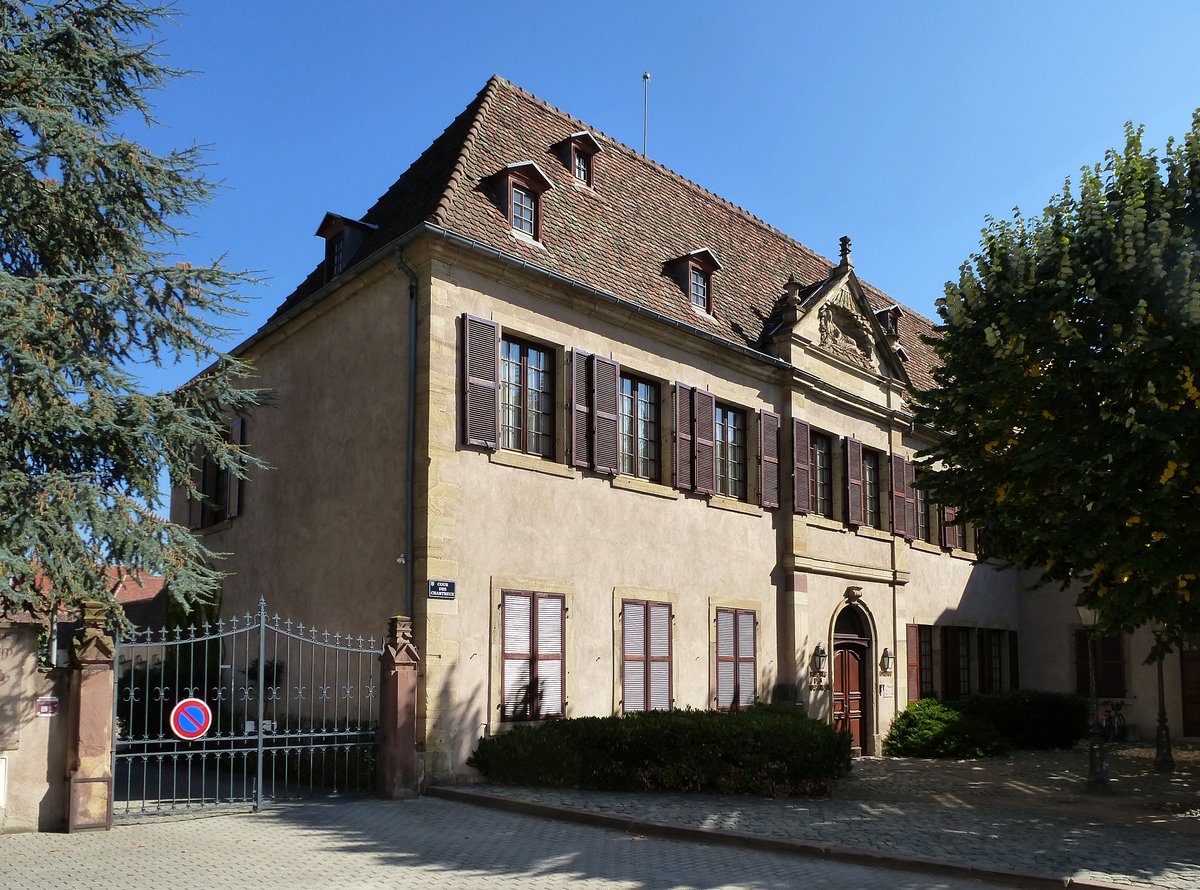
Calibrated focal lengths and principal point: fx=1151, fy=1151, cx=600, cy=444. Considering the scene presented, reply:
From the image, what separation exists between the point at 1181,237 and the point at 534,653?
915cm

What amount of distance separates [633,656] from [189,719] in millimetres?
6779

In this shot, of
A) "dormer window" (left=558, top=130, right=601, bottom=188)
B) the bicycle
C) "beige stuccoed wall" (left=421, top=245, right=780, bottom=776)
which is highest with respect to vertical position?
"dormer window" (left=558, top=130, right=601, bottom=188)

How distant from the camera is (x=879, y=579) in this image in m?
22.5

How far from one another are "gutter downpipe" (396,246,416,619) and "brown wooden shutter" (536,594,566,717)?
1.91 m

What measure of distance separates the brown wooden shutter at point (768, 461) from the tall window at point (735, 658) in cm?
203

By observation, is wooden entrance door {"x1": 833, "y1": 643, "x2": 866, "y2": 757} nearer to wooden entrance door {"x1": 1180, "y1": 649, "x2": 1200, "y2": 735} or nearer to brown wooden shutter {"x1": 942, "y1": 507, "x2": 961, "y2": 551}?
brown wooden shutter {"x1": 942, "y1": 507, "x2": 961, "y2": 551}

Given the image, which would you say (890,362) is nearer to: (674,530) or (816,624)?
(816,624)

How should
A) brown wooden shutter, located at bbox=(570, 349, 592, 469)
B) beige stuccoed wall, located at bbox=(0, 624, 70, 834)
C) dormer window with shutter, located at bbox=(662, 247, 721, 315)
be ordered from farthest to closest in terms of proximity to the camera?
1. dormer window with shutter, located at bbox=(662, 247, 721, 315)
2. brown wooden shutter, located at bbox=(570, 349, 592, 469)
3. beige stuccoed wall, located at bbox=(0, 624, 70, 834)

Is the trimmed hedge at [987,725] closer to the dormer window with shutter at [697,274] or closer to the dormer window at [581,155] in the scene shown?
the dormer window with shutter at [697,274]

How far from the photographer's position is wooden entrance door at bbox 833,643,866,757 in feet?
69.3

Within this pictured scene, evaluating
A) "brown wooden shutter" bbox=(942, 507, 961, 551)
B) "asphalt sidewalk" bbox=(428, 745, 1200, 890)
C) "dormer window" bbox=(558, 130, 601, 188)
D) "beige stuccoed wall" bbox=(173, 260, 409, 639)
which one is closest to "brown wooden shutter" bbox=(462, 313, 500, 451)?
"beige stuccoed wall" bbox=(173, 260, 409, 639)

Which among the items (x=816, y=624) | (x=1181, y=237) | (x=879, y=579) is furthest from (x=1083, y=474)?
(x=879, y=579)

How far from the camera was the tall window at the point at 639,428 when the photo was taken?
17.2 metres

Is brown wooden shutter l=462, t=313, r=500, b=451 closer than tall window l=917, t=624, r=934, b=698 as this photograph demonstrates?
Yes
